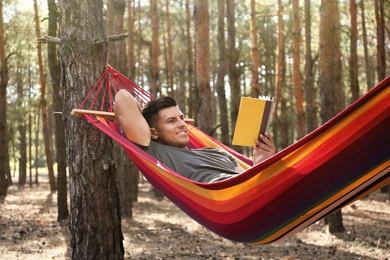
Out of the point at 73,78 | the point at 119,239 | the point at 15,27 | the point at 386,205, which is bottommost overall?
the point at 386,205

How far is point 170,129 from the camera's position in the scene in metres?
3.00

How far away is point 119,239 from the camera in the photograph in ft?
10.7

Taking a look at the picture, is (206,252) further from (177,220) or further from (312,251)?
(177,220)

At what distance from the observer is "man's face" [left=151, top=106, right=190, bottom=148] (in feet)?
9.83

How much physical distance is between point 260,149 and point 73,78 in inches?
45.9

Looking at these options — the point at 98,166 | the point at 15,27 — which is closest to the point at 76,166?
the point at 98,166

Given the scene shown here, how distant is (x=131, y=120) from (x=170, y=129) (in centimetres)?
24

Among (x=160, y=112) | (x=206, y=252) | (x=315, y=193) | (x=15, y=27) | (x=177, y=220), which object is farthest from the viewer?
(x=15, y=27)

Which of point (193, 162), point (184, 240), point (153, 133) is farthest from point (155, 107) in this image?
point (184, 240)

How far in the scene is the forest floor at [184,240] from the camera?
5094mm

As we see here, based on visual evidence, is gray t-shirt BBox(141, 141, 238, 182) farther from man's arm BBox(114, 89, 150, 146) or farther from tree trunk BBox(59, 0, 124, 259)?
tree trunk BBox(59, 0, 124, 259)

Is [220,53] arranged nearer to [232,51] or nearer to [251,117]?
[232,51]

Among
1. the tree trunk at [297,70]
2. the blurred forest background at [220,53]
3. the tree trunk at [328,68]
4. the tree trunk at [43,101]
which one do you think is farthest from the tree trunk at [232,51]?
the tree trunk at [43,101]

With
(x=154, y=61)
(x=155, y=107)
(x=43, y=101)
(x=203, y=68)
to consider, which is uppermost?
(x=154, y=61)
